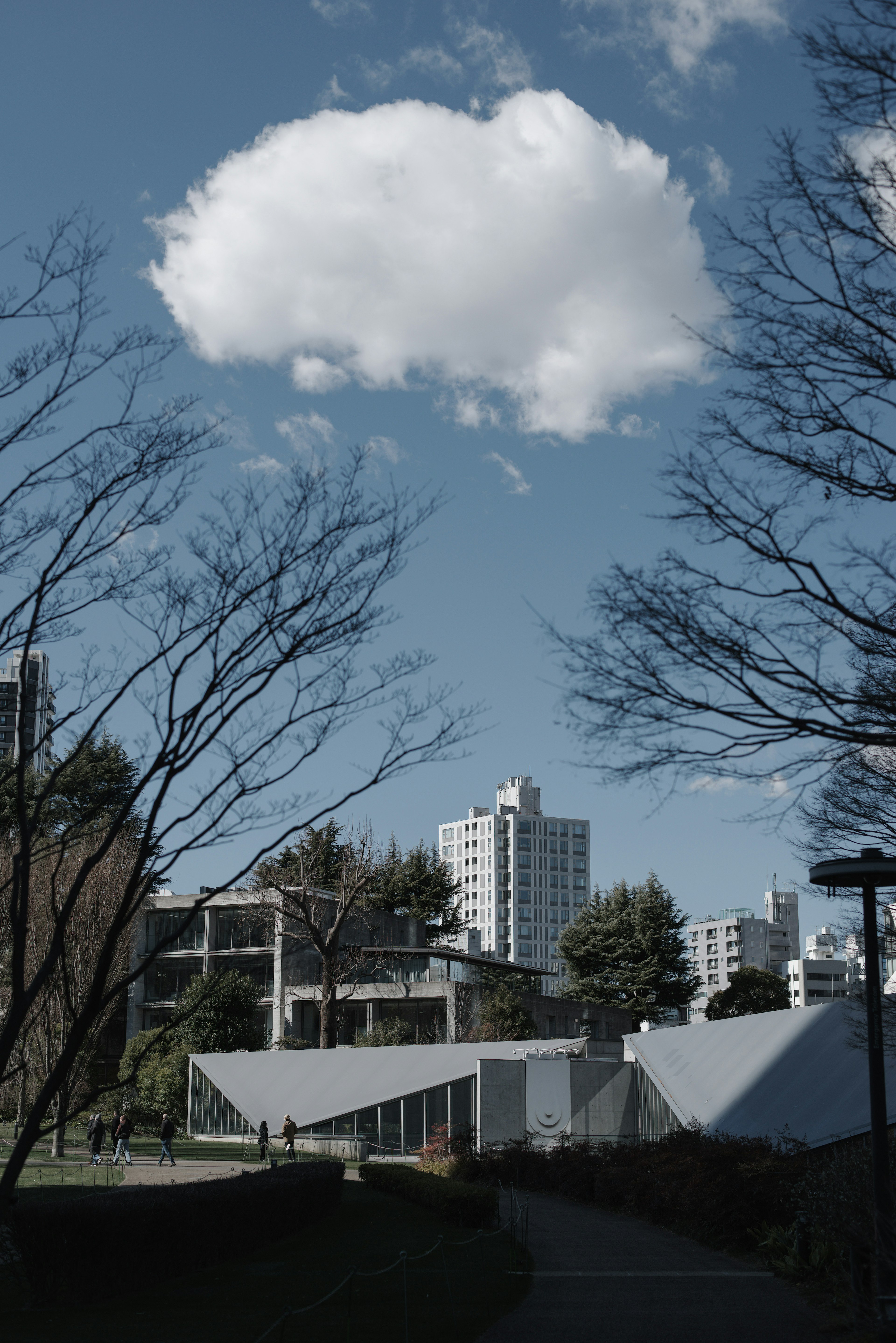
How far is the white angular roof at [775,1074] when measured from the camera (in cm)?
1886

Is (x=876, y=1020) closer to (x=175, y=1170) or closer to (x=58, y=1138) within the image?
(x=175, y=1170)

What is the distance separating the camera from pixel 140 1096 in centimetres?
4484

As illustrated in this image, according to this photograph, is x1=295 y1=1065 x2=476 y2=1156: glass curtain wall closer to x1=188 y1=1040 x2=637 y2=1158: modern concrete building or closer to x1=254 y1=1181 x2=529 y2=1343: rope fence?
x1=188 y1=1040 x2=637 y2=1158: modern concrete building

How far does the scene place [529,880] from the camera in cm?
16775

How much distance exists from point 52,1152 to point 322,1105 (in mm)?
9134

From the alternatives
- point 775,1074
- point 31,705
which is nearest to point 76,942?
point 775,1074

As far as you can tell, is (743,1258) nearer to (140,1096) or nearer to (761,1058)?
(761,1058)

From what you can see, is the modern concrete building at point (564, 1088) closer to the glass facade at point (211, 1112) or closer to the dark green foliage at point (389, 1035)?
the glass facade at point (211, 1112)

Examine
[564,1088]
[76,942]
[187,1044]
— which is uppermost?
[76,942]

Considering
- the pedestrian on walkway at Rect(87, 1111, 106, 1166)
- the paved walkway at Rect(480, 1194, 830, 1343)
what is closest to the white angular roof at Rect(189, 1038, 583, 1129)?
the pedestrian on walkway at Rect(87, 1111, 106, 1166)

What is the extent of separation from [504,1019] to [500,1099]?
1531 centimetres

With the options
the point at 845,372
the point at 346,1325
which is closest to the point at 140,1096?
the point at 346,1325

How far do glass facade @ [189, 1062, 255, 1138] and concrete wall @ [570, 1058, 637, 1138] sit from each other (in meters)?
14.9

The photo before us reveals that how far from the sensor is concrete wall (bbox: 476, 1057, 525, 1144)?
30141 millimetres
